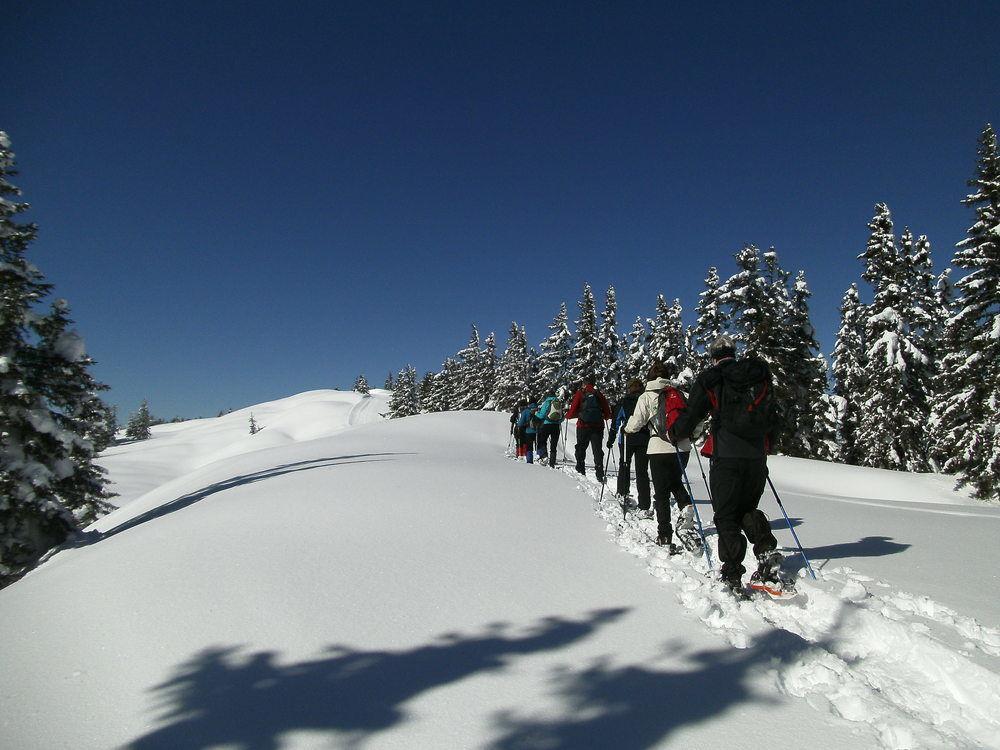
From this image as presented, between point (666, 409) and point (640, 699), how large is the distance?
12.4 ft

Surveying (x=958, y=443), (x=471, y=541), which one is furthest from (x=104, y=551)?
(x=958, y=443)

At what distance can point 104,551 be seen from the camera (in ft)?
19.5

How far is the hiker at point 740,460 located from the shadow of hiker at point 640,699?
1357 millimetres

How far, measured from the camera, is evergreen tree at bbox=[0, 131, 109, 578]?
40.3 ft

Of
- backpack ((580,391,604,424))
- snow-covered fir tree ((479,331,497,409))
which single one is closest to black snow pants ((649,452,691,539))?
backpack ((580,391,604,424))

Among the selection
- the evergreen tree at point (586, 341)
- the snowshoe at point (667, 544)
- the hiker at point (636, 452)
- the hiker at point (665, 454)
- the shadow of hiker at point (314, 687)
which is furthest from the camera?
the evergreen tree at point (586, 341)

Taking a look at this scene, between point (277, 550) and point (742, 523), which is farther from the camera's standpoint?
point (277, 550)

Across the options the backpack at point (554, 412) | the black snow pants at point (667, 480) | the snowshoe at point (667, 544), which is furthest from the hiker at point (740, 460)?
the backpack at point (554, 412)

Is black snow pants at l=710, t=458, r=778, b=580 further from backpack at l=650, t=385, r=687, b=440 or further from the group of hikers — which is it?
backpack at l=650, t=385, r=687, b=440

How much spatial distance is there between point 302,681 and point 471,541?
2.76m

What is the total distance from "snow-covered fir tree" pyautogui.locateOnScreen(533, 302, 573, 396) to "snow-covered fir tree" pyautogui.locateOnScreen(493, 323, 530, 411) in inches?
118

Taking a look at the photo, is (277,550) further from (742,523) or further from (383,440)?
(383,440)

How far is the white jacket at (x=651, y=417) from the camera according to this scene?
6191mm

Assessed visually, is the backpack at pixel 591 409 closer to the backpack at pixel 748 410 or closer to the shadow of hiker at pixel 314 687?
the backpack at pixel 748 410
